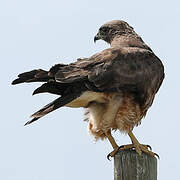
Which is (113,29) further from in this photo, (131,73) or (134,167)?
(134,167)

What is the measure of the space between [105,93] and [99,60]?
1.38 feet

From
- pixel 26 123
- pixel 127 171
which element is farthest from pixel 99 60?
pixel 127 171

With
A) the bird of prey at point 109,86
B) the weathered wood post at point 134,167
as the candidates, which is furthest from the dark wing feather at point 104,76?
the weathered wood post at point 134,167

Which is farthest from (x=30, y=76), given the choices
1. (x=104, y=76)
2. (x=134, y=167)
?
(x=134, y=167)

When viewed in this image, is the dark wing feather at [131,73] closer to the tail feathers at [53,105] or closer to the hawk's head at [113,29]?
the tail feathers at [53,105]

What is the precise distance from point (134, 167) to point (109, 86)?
1655 mm

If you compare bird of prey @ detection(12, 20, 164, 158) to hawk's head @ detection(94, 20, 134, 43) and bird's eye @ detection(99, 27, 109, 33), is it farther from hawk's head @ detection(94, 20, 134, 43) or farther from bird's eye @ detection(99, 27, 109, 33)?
bird's eye @ detection(99, 27, 109, 33)

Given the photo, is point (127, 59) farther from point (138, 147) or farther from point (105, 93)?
point (138, 147)

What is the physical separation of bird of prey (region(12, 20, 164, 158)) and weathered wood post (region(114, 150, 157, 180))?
3.06 feet

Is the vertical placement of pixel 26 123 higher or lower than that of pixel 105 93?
lower

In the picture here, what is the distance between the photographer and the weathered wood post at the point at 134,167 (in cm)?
518

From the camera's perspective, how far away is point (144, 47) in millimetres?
7832

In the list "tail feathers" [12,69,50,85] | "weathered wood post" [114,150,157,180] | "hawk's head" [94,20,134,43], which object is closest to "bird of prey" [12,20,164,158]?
"tail feathers" [12,69,50,85]

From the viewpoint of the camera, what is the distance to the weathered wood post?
5.18 meters
